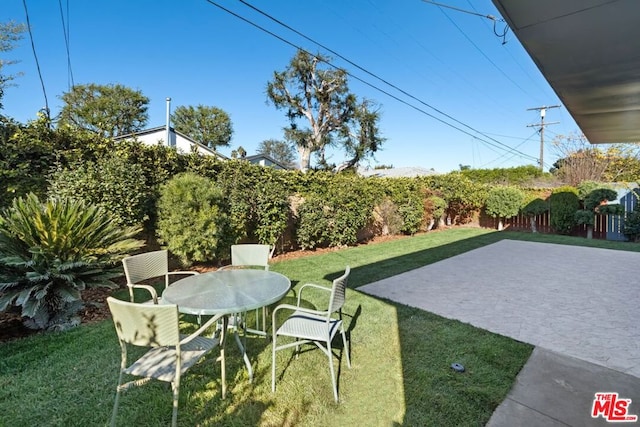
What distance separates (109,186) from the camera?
482cm

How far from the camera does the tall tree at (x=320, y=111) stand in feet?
71.3

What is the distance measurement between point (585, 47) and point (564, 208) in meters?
11.9

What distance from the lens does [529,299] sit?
15.0ft

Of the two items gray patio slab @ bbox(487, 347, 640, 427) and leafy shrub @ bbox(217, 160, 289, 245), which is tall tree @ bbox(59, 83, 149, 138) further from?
gray patio slab @ bbox(487, 347, 640, 427)

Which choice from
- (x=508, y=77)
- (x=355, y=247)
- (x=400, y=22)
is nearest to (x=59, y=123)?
(x=355, y=247)

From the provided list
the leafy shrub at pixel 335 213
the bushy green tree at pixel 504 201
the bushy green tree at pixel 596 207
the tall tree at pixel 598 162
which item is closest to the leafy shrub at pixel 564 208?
the bushy green tree at pixel 596 207

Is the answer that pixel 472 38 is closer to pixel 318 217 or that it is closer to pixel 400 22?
pixel 400 22

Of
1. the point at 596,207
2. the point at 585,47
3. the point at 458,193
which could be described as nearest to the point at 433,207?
the point at 458,193

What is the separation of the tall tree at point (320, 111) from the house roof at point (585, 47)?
19.8 metres

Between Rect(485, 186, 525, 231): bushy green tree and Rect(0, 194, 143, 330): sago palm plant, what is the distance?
14.3 metres

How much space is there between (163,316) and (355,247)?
783 centimetres

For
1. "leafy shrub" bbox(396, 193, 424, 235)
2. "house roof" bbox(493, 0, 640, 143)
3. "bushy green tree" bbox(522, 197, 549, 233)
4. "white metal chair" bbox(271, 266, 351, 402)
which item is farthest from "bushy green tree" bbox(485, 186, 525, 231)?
"white metal chair" bbox(271, 266, 351, 402)

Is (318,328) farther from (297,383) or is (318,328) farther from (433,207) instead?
(433,207)

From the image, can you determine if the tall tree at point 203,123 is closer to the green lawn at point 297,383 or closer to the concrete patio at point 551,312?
the concrete patio at point 551,312
